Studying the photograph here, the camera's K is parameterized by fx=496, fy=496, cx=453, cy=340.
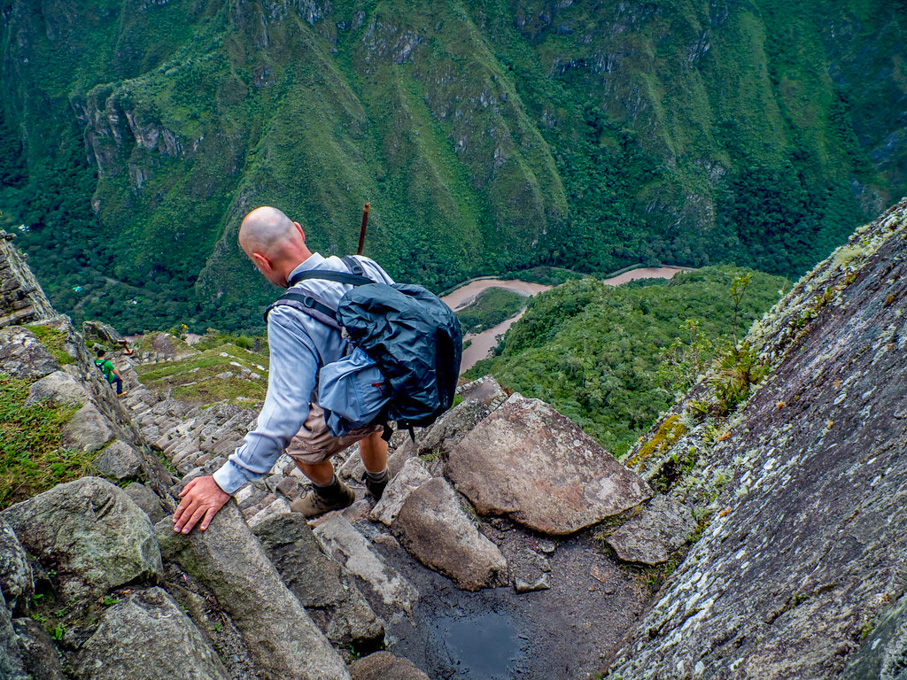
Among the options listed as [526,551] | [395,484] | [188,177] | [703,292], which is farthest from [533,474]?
[188,177]

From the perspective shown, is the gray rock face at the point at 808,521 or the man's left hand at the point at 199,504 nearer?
the gray rock face at the point at 808,521

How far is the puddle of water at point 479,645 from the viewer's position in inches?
135

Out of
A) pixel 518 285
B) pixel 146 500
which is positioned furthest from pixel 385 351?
pixel 518 285

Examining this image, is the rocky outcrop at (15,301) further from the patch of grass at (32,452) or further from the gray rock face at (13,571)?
the gray rock face at (13,571)

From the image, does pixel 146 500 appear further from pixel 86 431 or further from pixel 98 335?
pixel 98 335

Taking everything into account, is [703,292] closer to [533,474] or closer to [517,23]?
[533,474]

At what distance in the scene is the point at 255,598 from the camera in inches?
111

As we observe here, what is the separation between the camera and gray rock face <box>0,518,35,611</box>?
2080 millimetres

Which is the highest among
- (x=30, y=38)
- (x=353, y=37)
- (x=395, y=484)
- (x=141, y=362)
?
(x=30, y=38)

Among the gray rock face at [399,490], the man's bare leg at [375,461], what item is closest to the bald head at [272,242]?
the man's bare leg at [375,461]

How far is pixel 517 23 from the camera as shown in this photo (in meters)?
107

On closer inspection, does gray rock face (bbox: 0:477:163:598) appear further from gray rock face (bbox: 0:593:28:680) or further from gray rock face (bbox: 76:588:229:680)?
gray rock face (bbox: 0:593:28:680)

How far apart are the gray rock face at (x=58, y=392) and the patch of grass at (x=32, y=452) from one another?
8 centimetres

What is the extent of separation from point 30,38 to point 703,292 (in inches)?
5966
